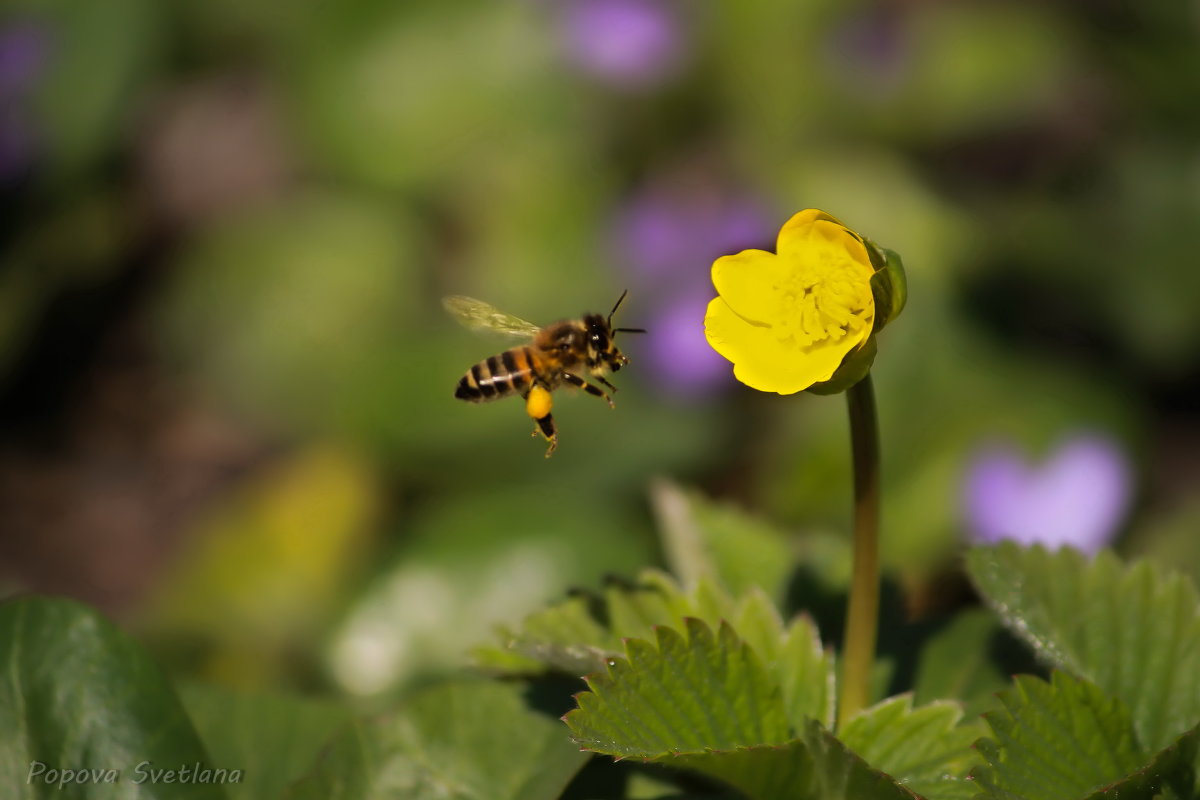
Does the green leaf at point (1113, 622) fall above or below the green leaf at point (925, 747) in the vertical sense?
above

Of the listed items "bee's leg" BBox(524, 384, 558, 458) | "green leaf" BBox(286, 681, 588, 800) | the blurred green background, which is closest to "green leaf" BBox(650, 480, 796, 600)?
"bee's leg" BBox(524, 384, 558, 458)

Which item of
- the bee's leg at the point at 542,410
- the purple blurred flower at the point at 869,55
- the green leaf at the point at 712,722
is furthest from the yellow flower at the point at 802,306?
the purple blurred flower at the point at 869,55

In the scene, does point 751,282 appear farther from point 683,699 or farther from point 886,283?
point 683,699

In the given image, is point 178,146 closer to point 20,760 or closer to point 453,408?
point 453,408

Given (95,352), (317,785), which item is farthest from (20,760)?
(95,352)

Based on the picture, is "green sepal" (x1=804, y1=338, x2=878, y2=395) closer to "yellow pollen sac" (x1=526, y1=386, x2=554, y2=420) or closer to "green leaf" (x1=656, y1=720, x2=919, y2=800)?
"green leaf" (x1=656, y1=720, x2=919, y2=800)

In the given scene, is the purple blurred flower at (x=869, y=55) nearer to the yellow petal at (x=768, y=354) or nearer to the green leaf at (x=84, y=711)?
the yellow petal at (x=768, y=354)
